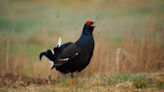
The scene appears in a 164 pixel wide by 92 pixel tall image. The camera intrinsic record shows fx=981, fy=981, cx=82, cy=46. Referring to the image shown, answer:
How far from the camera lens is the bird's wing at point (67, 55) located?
564 inches

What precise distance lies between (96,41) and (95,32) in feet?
2.62

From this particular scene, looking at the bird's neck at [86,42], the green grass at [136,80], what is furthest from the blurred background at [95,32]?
the green grass at [136,80]

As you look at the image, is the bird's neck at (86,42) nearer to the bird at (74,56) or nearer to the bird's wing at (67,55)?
the bird at (74,56)

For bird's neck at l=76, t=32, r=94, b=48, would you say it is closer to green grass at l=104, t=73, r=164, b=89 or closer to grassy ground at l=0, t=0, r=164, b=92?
grassy ground at l=0, t=0, r=164, b=92

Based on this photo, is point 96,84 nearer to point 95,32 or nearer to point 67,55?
point 67,55

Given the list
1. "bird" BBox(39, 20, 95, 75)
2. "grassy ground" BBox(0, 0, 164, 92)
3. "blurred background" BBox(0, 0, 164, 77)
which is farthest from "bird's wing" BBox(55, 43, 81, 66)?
"blurred background" BBox(0, 0, 164, 77)

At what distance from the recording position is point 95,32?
17.8 meters

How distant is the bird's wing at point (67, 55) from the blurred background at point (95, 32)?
450mm

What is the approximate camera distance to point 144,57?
640 inches

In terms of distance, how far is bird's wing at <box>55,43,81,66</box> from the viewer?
564 inches

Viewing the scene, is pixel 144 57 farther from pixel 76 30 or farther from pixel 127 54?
pixel 76 30

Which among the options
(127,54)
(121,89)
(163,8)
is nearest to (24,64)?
(127,54)

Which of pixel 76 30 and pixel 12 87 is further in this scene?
pixel 76 30

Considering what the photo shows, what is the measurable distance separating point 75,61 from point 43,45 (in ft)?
17.2
